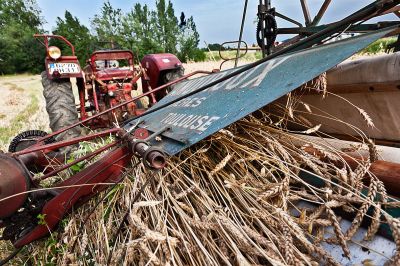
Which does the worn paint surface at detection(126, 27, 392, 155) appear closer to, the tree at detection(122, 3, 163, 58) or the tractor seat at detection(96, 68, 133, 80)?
the tractor seat at detection(96, 68, 133, 80)

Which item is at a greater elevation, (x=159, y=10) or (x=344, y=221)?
(x=159, y=10)

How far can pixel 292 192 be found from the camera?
1.27 m

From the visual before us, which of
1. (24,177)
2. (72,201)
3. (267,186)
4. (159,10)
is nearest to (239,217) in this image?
(267,186)

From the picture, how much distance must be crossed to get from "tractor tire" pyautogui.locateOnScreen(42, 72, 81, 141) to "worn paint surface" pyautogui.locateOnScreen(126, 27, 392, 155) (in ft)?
7.22

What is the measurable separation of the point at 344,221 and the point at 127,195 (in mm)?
984

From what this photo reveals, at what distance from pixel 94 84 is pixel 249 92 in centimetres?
324

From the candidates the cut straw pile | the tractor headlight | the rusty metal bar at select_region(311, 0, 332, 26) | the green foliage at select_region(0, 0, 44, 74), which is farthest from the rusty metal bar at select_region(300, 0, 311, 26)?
the green foliage at select_region(0, 0, 44, 74)

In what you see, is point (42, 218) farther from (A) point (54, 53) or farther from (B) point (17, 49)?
(B) point (17, 49)

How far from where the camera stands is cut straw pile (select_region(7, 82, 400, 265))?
3.17 ft

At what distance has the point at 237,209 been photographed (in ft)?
3.83

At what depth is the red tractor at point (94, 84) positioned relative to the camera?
3467 mm

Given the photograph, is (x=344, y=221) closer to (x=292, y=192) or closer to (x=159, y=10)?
(x=292, y=192)

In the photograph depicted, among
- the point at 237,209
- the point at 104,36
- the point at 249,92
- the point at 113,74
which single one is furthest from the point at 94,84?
the point at 104,36

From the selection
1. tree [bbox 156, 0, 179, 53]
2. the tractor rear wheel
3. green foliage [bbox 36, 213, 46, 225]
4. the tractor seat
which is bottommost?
green foliage [bbox 36, 213, 46, 225]
